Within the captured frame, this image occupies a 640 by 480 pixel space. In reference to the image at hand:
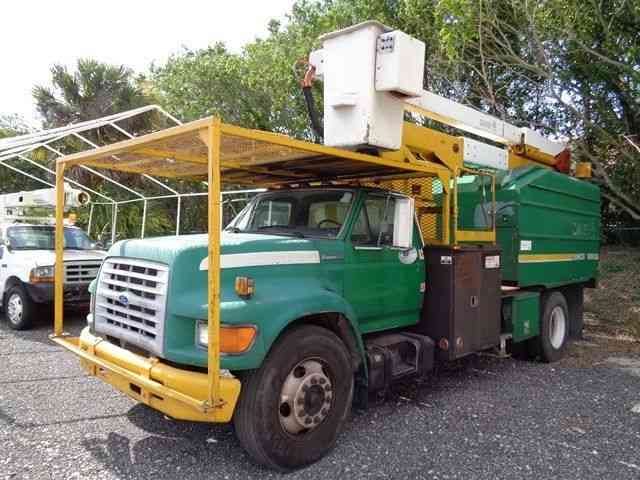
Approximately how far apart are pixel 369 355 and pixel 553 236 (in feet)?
12.6

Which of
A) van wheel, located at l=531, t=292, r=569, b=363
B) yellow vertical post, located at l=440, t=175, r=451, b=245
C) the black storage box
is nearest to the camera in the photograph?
the black storage box

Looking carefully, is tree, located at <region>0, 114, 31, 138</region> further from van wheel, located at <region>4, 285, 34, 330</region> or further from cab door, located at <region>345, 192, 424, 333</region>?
cab door, located at <region>345, 192, 424, 333</region>

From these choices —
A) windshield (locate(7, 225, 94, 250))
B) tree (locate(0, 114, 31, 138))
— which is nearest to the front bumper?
windshield (locate(7, 225, 94, 250))

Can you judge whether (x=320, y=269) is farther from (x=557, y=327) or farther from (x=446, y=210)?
(x=557, y=327)

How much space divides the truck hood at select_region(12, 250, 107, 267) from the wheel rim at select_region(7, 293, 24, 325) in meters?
0.61

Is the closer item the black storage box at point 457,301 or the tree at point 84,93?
the black storage box at point 457,301

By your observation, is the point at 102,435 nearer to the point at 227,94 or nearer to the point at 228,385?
the point at 228,385

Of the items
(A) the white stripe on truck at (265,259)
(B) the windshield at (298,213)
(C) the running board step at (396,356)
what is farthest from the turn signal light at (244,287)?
(C) the running board step at (396,356)

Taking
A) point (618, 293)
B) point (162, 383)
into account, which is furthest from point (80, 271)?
point (618, 293)

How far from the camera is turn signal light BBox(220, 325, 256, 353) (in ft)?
10.8

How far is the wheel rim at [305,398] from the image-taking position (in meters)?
3.62

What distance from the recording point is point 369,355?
170 inches

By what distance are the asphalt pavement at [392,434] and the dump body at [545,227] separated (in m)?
1.45

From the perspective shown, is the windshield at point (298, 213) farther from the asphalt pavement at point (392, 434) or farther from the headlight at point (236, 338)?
the asphalt pavement at point (392, 434)
